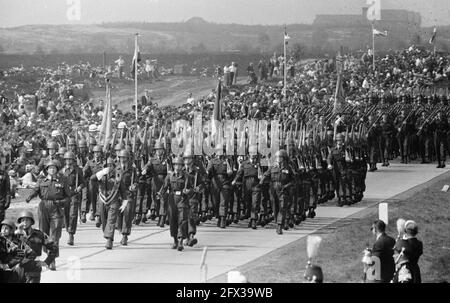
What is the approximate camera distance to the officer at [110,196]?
22438 millimetres

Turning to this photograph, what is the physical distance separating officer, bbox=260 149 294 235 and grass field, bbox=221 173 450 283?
0.73m

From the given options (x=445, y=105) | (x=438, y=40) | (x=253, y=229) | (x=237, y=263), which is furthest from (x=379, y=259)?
(x=445, y=105)

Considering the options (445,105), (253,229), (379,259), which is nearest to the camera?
(379,259)

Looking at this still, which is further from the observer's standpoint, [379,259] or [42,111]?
[42,111]

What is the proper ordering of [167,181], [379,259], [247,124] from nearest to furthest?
[379,259] → [167,181] → [247,124]

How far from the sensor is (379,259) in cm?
1720

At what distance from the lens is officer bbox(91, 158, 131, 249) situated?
22438 mm

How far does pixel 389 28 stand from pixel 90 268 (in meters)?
14.9

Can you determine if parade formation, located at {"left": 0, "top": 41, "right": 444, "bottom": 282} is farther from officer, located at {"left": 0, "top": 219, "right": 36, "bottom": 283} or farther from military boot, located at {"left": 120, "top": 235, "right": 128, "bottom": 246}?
military boot, located at {"left": 120, "top": 235, "right": 128, "bottom": 246}

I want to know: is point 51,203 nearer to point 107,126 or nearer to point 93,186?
point 93,186

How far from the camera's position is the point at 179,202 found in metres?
22.4

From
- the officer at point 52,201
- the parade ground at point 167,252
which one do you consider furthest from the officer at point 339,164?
the officer at point 52,201

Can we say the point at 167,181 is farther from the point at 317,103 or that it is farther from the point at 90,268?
the point at 317,103

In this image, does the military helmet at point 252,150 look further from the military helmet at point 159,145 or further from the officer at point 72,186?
the officer at point 72,186
